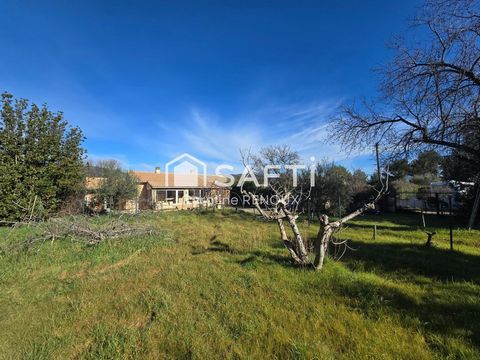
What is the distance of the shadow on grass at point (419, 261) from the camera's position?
4.76m

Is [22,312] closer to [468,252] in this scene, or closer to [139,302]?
[139,302]

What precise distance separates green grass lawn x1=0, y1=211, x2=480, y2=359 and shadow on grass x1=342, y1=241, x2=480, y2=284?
0.12 feet

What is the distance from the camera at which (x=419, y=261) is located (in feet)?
17.9

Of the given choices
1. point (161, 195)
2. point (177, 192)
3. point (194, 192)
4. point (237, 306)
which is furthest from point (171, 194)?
point (237, 306)

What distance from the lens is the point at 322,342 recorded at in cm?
263

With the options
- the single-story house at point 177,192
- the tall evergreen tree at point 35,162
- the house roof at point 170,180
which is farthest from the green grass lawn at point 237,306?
the house roof at point 170,180

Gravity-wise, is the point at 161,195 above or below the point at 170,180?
below

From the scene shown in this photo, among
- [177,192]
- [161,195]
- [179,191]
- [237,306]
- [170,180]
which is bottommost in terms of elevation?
[237,306]

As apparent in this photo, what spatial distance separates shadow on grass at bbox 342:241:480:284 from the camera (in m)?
4.76

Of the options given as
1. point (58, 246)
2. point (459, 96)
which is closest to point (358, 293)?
point (459, 96)

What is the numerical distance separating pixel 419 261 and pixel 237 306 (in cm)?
439

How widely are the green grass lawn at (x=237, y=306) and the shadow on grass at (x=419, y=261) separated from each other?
4cm

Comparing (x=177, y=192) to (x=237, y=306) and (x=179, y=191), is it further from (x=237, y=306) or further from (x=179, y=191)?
(x=237, y=306)

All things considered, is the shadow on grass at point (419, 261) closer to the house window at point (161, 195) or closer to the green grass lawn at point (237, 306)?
the green grass lawn at point (237, 306)
